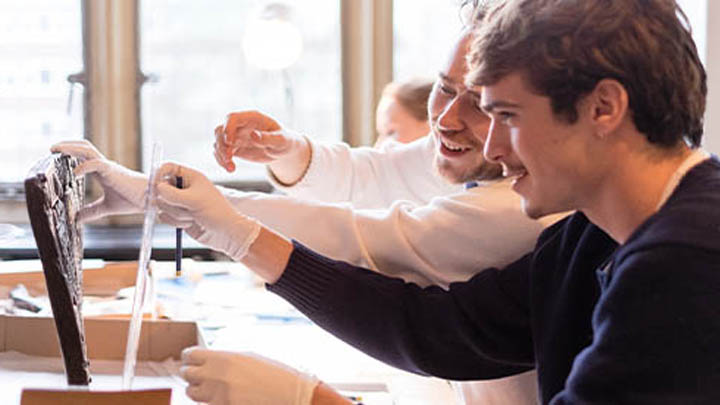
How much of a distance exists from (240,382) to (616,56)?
608 millimetres

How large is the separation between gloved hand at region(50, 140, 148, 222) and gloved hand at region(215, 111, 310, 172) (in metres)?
0.20

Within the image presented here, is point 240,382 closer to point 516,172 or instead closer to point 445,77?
point 516,172

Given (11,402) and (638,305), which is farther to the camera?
(11,402)

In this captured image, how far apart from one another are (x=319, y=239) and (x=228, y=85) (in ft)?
7.47

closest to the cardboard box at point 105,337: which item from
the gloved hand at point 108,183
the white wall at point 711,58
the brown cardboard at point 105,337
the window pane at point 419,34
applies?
the brown cardboard at point 105,337

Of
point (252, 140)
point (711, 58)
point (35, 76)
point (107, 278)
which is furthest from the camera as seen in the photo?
point (35, 76)

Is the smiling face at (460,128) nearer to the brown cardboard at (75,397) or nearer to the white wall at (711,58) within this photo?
the brown cardboard at (75,397)

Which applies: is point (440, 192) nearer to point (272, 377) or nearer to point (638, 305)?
point (272, 377)

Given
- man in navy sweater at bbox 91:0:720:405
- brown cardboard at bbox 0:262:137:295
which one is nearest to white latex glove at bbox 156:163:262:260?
man in navy sweater at bbox 91:0:720:405

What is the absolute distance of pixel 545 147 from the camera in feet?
3.30

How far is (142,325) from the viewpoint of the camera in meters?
1.51

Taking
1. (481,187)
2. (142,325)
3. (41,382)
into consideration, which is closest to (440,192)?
(481,187)

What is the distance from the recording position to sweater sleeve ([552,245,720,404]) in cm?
89

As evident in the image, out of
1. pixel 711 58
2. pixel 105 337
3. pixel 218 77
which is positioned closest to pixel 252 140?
pixel 105 337
